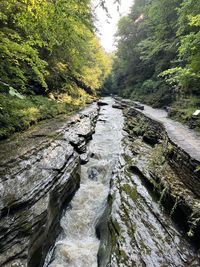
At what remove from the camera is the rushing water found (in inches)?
164

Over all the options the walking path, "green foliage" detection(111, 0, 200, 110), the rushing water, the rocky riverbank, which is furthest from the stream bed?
"green foliage" detection(111, 0, 200, 110)

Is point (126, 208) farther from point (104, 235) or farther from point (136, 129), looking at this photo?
point (136, 129)

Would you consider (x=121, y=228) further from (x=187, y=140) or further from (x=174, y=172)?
(x=187, y=140)

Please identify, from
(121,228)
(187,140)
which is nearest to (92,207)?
(121,228)

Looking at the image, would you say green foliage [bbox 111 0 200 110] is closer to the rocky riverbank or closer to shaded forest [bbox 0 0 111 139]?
the rocky riverbank

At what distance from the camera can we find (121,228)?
14.2 feet

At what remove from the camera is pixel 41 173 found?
4766 mm

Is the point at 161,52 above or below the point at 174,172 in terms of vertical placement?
above

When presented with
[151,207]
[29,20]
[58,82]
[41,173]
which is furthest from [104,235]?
[58,82]

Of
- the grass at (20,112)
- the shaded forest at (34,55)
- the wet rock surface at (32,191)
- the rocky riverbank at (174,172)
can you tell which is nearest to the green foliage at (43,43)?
the shaded forest at (34,55)

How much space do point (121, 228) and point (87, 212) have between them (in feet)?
4.44

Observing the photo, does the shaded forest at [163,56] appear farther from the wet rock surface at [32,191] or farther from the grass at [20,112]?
the wet rock surface at [32,191]

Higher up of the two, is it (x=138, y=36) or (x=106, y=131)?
(x=138, y=36)

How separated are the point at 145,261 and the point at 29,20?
5.88 metres
